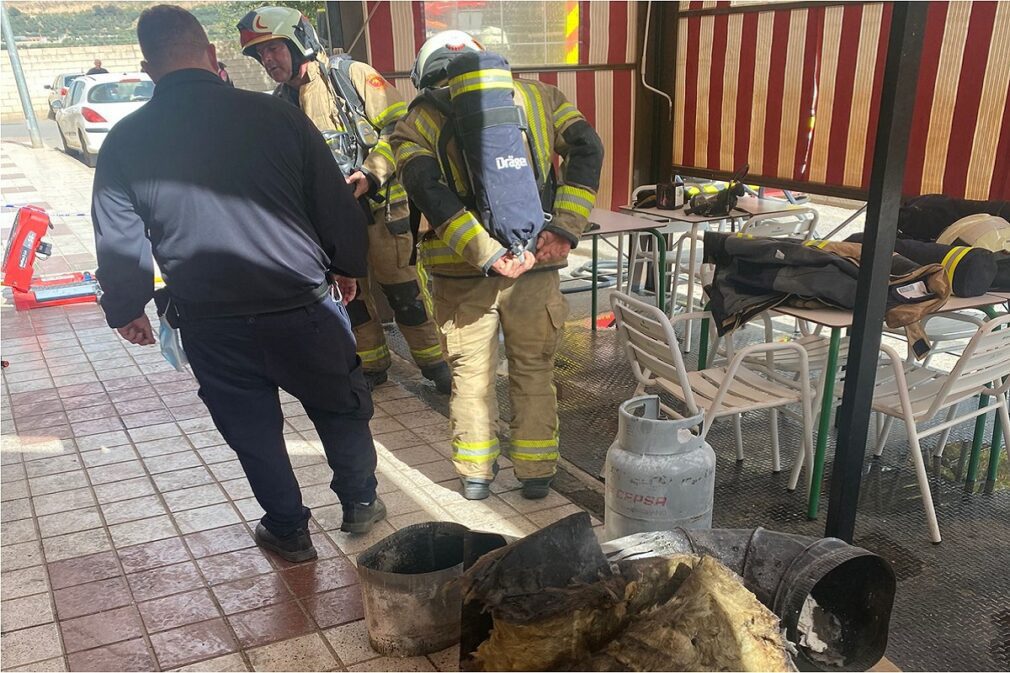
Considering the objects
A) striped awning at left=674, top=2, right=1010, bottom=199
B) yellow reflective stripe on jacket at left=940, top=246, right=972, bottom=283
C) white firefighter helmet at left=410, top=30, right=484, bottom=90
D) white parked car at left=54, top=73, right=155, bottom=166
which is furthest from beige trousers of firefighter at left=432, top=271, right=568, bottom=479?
white parked car at left=54, top=73, right=155, bottom=166

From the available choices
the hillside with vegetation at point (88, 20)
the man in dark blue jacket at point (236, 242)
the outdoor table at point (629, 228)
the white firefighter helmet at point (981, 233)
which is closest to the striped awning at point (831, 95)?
the white firefighter helmet at point (981, 233)

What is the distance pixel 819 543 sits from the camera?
213 centimetres

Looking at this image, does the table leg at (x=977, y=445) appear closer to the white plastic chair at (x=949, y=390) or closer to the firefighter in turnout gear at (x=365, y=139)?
the white plastic chair at (x=949, y=390)

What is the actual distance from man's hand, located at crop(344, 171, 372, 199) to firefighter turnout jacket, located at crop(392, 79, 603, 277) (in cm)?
125

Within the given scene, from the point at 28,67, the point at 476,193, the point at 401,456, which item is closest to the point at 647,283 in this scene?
the point at 401,456

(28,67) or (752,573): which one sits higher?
(28,67)

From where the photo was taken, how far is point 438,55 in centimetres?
315

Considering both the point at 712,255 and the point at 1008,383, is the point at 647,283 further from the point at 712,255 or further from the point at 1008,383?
the point at 1008,383

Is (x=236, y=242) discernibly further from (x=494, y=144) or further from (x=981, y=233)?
(x=981, y=233)

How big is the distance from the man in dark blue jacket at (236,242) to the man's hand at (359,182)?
1592 mm

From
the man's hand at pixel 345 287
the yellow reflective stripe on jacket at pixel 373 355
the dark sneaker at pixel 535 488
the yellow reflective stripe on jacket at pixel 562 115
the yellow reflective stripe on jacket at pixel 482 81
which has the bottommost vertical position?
the dark sneaker at pixel 535 488

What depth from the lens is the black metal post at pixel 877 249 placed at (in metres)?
2.30

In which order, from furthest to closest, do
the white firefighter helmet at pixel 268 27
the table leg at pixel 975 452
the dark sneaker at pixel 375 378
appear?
the dark sneaker at pixel 375 378, the white firefighter helmet at pixel 268 27, the table leg at pixel 975 452

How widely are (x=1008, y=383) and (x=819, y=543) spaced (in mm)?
1765
